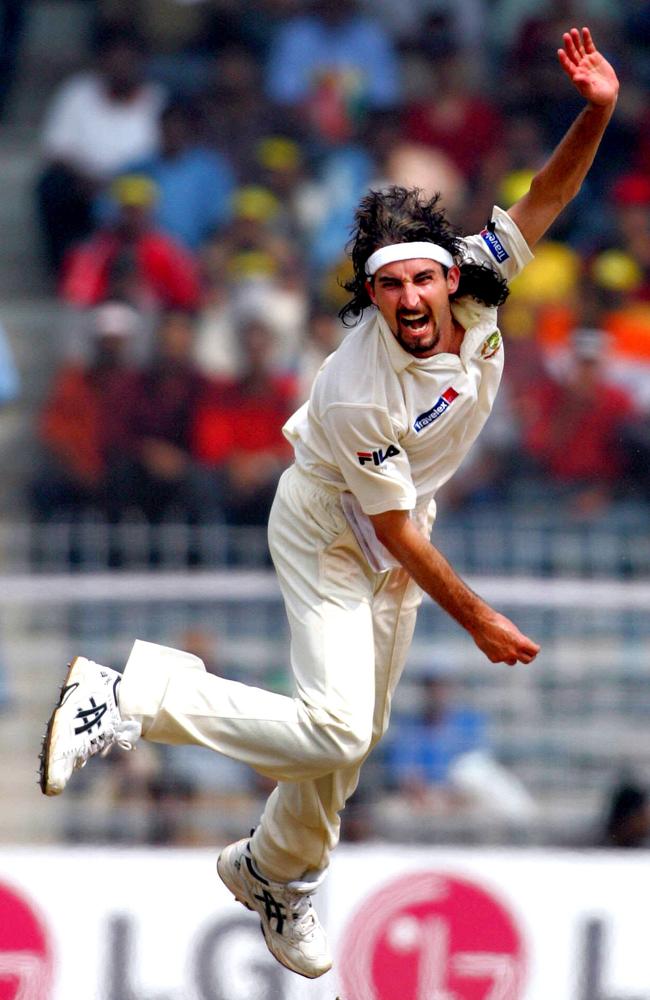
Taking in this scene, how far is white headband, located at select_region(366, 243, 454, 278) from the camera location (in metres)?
4.09

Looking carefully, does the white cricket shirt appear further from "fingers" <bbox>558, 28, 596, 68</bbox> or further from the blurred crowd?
the blurred crowd

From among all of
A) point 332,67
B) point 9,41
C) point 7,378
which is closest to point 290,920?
point 7,378

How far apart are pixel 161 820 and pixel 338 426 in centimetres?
248

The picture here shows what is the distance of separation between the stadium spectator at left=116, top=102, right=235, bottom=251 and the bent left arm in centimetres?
437

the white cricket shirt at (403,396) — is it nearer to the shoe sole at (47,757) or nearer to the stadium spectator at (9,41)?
the shoe sole at (47,757)

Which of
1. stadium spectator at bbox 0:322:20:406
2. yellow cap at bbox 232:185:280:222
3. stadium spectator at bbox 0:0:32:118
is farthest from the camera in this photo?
stadium spectator at bbox 0:0:32:118

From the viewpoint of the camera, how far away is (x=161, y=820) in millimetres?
6254

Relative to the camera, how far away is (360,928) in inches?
226

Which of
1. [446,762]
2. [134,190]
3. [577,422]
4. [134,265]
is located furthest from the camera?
[134,190]

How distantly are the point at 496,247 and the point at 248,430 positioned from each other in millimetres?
3239

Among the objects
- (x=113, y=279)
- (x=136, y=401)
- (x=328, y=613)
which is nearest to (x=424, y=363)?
(x=328, y=613)

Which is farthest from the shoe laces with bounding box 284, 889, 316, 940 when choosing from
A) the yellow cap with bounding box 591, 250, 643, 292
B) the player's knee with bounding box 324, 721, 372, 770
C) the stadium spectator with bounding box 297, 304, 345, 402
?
the yellow cap with bounding box 591, 250, 643, 292

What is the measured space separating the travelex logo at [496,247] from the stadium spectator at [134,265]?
3.87 meters

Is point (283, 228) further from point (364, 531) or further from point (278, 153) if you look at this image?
point (364, 531)
